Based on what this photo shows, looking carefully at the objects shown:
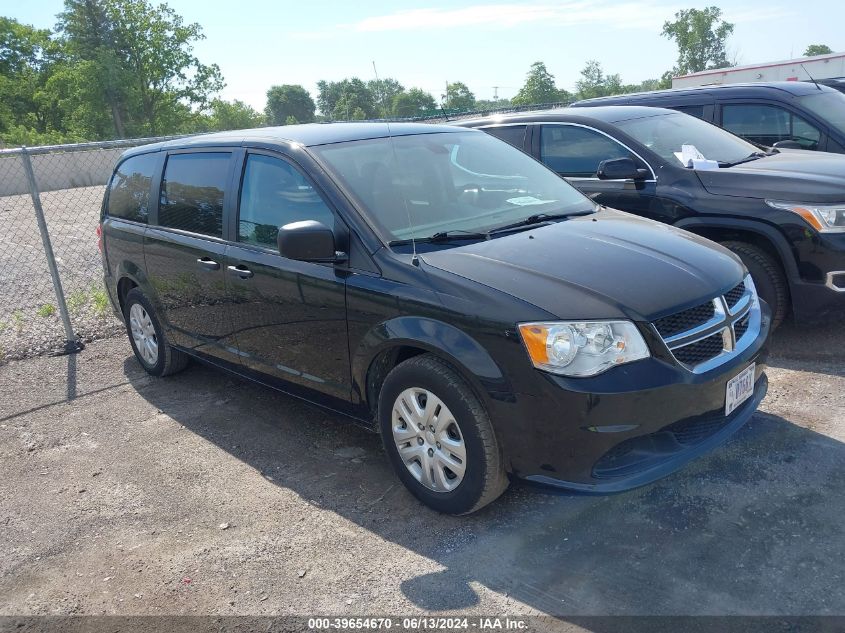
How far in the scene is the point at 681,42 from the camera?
88250 millimetres

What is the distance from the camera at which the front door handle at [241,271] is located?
4.27 meters

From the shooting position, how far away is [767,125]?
24.0ft

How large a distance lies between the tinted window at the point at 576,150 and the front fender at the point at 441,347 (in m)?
3.41

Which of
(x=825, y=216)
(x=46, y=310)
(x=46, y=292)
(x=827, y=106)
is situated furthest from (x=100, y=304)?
(x=827, y=106)

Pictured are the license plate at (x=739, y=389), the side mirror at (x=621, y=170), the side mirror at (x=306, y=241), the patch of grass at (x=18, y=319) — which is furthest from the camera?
the patch of grass at (x=18, y=319)

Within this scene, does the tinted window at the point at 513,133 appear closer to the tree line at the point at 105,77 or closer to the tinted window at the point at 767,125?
the tinted window at the point at 767,125

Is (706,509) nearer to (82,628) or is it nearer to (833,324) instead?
(82,628)

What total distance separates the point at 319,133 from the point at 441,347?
5.88 ft

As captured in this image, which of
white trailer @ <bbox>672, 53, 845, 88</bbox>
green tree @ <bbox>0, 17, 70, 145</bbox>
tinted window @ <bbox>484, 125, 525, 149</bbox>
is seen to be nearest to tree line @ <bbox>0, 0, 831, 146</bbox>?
green tree @ <bbox>0, 17, 70, 145</bbox>

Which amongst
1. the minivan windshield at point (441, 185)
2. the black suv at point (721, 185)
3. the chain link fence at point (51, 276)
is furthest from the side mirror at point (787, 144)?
the chain link fence at point (51, 276)

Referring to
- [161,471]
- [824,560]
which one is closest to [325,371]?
[161,471]

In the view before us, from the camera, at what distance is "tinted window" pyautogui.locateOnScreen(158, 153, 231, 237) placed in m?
4.57

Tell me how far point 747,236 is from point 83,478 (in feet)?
15.7

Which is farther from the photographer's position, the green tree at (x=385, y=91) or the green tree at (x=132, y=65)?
the green tree at (x=132, y=65)
